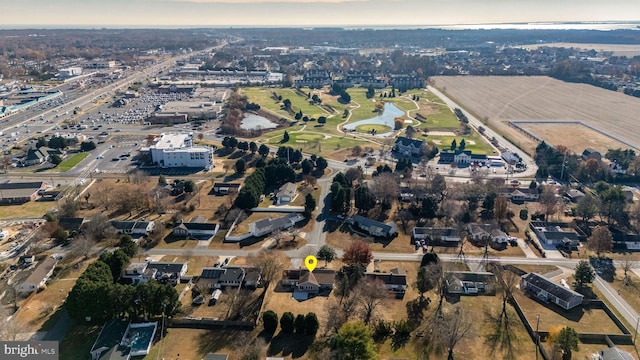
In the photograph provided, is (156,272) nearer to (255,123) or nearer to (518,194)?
(518,194)

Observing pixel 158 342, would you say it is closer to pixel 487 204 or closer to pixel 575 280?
pixel 575 280

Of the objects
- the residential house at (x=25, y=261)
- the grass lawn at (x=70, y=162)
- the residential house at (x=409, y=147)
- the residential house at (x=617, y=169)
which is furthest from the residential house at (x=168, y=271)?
the residential house at (x=617, y=169)

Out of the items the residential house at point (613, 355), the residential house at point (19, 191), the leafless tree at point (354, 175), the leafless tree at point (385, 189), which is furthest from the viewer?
the leafless tree at point (354, 175)

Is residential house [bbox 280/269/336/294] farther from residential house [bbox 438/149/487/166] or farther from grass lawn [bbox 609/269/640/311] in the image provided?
residential house [bbox 438/149/487/166]

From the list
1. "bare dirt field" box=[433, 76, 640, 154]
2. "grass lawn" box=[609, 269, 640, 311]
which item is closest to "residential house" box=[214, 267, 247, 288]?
"grass lawn" box=[609, 269, 640, 311]

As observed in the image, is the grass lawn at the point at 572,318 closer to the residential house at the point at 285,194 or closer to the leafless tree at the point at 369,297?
the leafless tree at the point at 369,297

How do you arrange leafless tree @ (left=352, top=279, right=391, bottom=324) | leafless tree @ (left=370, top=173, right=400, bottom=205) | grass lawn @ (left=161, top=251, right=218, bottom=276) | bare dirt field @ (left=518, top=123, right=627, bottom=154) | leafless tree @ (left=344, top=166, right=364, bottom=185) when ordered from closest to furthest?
leafless tree @ (left=352, top=279, right=391, bottom=324)
grass lawn @ (left=161, top=251, right=218, bottom=276)
leafless tree @ (left=370, top=173, right=400, bottom=205)
leafless tree @ (left=344, top=166, right=364, bottom=185)
bare dirt field @ (left=518, top=123, right=627, bottom=154)
